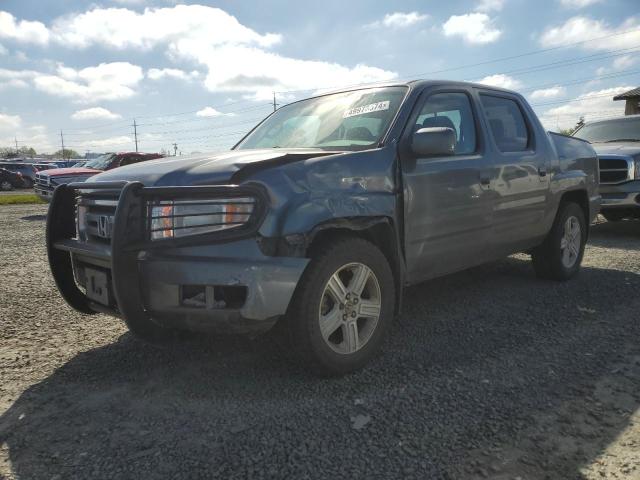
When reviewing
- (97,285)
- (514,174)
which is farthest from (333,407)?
(514,174)

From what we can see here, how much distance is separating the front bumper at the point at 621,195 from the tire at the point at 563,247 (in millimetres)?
2922

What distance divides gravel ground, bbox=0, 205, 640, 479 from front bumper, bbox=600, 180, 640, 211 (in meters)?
4.23

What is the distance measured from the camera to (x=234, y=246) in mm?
2549

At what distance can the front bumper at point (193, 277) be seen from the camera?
251cm

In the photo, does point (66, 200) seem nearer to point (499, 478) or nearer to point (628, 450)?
point (499, 478)

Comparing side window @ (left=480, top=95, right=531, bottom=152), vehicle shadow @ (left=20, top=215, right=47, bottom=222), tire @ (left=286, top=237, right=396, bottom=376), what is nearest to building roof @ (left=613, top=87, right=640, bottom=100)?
side window @ (left=480, top=95, right=531, bottom=152)

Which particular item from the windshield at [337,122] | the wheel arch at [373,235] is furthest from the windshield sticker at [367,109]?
the wheel arch at [373,235]

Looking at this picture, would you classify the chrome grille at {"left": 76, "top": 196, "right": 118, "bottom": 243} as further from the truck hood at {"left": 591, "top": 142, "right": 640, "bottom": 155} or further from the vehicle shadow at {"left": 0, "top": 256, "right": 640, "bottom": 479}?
the truck hood at {"left": 591, "top": 142, "right": 640, "bottom": 155}

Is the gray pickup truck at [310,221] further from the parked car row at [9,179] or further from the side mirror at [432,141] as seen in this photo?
the parked car row at [9,179]

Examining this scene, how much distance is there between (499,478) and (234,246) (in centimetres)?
155

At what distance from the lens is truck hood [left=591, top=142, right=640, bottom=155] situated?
26.1ft

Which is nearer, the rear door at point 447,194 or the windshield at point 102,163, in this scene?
the rear door at point 447,194

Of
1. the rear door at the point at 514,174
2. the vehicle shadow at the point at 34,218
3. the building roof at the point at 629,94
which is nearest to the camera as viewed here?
the rear door at the point at 514,174

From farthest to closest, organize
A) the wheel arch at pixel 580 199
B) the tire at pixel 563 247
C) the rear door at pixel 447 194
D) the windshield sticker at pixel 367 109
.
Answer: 1. the wheel arch at pixel 580 199
2. the tire at pixel 563 247
3. the windshield sticker at pixel 367 109
4. the rear door at pixel 447 194
